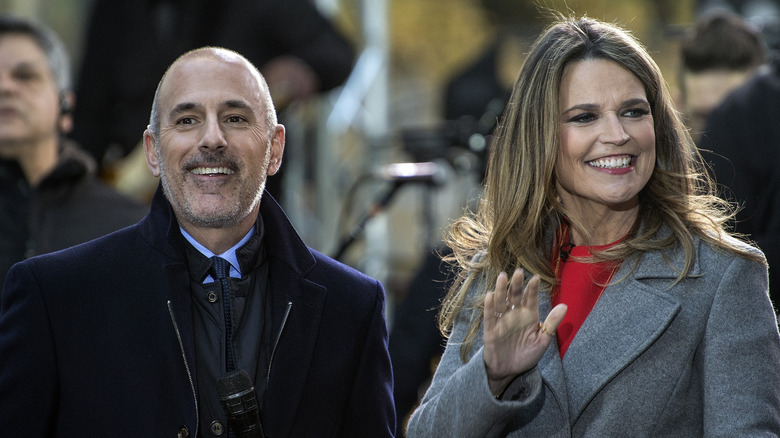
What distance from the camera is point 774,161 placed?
399 cm


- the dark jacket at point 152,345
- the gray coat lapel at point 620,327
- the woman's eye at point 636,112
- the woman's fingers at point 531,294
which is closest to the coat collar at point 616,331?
the gray coat lapel at point 620,327

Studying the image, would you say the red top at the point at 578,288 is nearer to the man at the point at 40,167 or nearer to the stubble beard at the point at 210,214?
the stubble beard at the point at 210,214

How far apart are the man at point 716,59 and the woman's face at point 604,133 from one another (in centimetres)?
237

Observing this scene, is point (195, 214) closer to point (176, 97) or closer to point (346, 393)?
point (176, 97)

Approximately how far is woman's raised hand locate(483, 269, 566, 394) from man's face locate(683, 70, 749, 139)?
295 cm

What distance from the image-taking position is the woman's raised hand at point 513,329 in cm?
251

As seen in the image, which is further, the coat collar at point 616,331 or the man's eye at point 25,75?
the man's eye at point 25,75

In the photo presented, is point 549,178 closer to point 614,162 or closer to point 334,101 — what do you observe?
point 614,162

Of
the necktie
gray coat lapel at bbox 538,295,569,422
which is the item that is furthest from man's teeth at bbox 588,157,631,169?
the necktie

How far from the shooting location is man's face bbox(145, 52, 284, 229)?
2861mm

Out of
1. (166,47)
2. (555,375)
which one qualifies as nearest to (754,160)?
(555,375)

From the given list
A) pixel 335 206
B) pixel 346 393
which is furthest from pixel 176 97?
pixel 335 206

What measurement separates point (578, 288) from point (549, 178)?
0.32 m

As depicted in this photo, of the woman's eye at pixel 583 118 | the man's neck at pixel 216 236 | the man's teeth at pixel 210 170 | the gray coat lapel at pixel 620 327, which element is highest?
the woman's eye at pixel 583 118
